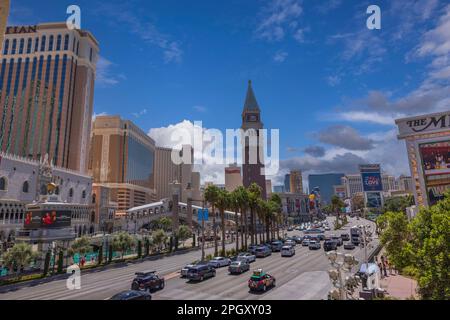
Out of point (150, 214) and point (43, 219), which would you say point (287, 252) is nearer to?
point (43, 219)

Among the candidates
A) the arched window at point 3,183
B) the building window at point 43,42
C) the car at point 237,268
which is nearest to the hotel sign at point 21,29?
the building window at point 43,42

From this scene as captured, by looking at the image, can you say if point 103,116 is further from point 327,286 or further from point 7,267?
point 327,286

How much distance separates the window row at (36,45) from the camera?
416ft

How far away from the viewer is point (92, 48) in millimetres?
138250

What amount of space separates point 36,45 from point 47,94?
22.6 meters

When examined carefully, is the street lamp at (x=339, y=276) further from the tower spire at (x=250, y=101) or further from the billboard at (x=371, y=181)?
the tower spire at (x=250, y=101)

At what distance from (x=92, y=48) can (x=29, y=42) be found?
24.0 metres

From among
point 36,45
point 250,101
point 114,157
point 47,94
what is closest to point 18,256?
point 47,94

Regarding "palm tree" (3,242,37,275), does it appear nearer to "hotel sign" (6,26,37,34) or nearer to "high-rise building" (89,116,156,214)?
"hotel sign" (6,26,37,34)

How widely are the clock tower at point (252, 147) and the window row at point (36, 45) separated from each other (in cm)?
9512

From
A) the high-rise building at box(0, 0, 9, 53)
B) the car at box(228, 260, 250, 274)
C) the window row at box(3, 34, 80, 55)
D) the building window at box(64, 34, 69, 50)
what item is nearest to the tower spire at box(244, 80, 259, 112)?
the window row at box(3, 34, 80, 55)

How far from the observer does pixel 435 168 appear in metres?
48.9

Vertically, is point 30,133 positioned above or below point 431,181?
above
